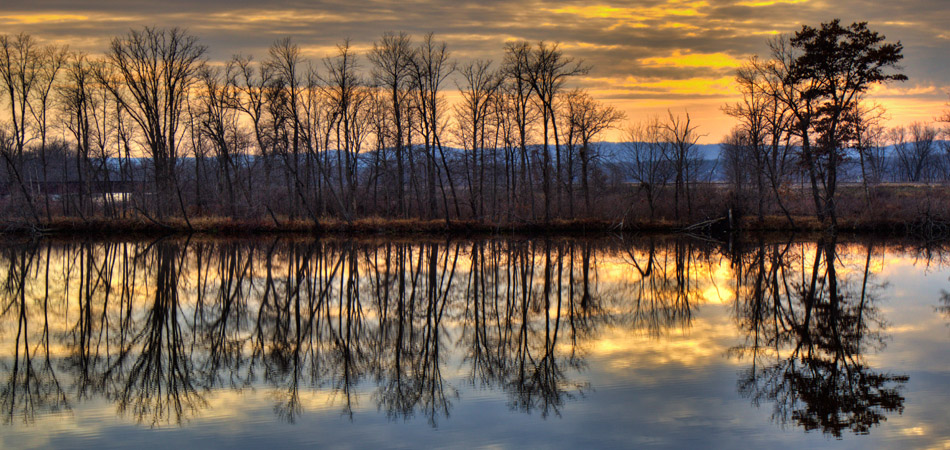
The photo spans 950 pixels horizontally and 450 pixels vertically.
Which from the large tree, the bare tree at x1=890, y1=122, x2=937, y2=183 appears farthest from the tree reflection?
the bare tree at x1=890, y1=122, x2=937, y2=183

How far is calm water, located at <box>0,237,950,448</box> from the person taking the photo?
7695 millimetres

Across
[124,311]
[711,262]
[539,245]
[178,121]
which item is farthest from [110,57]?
[711,262]

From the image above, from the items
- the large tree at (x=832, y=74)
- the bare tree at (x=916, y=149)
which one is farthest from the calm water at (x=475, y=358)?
the bare tree at (x=916, y=149)

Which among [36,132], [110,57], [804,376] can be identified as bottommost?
[804,376]

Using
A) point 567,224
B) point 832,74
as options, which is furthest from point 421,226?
point 832,74

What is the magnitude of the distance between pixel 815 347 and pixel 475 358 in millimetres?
5515

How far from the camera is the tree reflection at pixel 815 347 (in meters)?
8.22

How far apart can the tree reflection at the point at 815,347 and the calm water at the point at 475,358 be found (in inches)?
1.9

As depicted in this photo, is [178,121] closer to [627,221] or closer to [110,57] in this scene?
[110,57]

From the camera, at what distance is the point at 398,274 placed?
68.5 ft

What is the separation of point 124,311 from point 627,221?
30455 mm

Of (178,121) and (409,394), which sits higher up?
(178,121)

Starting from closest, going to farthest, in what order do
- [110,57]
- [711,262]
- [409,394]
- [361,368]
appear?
[409,394] < [361,368] < [711,262] < [110,57]

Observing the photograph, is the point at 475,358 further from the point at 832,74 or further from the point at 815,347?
the point at 832,74
